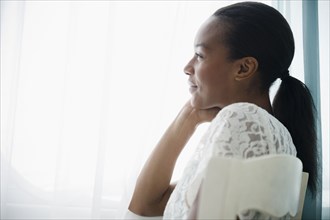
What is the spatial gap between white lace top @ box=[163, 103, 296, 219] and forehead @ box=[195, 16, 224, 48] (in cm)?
28

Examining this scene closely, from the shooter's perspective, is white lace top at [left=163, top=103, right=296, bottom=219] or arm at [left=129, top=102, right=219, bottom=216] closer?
white lace top at [left=163, top=103, right=296, bottom=219]

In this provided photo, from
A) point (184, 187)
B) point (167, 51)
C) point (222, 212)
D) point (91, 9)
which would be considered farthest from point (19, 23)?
point (222, 212)

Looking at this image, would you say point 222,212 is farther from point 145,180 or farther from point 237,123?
point 145,180

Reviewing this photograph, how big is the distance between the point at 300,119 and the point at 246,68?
9.3 inches

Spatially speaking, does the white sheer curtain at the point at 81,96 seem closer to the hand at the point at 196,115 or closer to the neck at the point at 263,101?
the hand at the point at 196,115

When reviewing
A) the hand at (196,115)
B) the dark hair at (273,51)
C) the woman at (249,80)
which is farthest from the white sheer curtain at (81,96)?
the dark hair at (273,51)

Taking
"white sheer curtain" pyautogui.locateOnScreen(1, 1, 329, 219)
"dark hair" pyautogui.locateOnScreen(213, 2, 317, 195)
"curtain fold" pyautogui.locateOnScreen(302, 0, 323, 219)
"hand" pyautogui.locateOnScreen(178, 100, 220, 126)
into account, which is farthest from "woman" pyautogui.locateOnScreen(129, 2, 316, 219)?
"curtain fold" pyautogui.locateOnScreen(302, 0, 323, 219)

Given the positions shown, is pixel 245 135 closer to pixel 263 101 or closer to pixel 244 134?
pixel 244 134

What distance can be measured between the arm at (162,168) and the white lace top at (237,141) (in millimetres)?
421

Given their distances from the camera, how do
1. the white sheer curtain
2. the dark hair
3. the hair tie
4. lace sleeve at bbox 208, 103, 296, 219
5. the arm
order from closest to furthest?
lace sleeve at bbox 208, 103, 296, 219 → the dark hair → the hair tie → the arm → the white sheer curtain

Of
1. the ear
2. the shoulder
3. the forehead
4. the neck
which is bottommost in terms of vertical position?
the shoulder

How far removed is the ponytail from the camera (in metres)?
0.92

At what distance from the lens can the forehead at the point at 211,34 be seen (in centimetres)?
87

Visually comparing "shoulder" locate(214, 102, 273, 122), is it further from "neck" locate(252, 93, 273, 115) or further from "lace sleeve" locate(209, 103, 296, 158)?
"neck" locate(252, 93, 273, 115)
